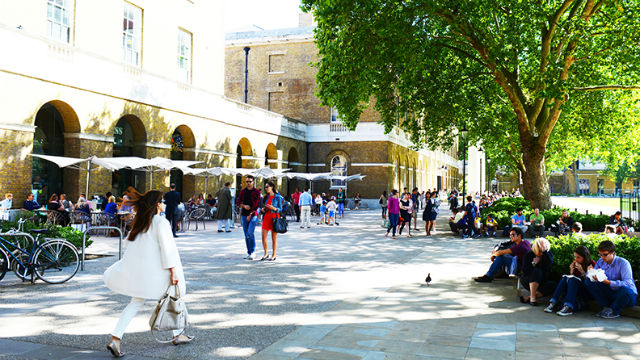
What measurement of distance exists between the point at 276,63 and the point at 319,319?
38.6 meters

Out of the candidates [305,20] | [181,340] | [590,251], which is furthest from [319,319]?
[305,20]

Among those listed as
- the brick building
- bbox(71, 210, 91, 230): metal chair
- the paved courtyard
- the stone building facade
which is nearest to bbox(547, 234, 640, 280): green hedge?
the paved courtyard

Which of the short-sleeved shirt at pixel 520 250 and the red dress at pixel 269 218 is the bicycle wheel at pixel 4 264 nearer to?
the red dress at pixel 269 218

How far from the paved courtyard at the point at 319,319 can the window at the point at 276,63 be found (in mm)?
33874

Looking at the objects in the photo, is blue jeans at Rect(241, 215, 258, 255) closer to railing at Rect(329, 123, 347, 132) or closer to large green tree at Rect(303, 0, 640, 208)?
large green tree at Rect(303, 0, 640, 208)

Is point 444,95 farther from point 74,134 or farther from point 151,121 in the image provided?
point 74,134

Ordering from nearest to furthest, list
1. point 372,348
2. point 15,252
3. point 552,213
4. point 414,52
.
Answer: point 372,348, point 15,252, point 414,52, point 552,213

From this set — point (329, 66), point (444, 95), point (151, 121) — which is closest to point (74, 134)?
point (151, 121)

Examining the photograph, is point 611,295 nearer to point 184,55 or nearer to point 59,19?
point 59,19

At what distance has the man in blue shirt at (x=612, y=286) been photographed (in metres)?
6.68

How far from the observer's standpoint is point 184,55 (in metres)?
25.7

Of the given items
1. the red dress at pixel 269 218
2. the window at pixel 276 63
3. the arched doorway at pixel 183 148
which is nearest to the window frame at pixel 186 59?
the arched doorway at pixel 183 148

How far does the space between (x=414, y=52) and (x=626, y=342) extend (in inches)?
488

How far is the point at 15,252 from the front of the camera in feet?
27.5
